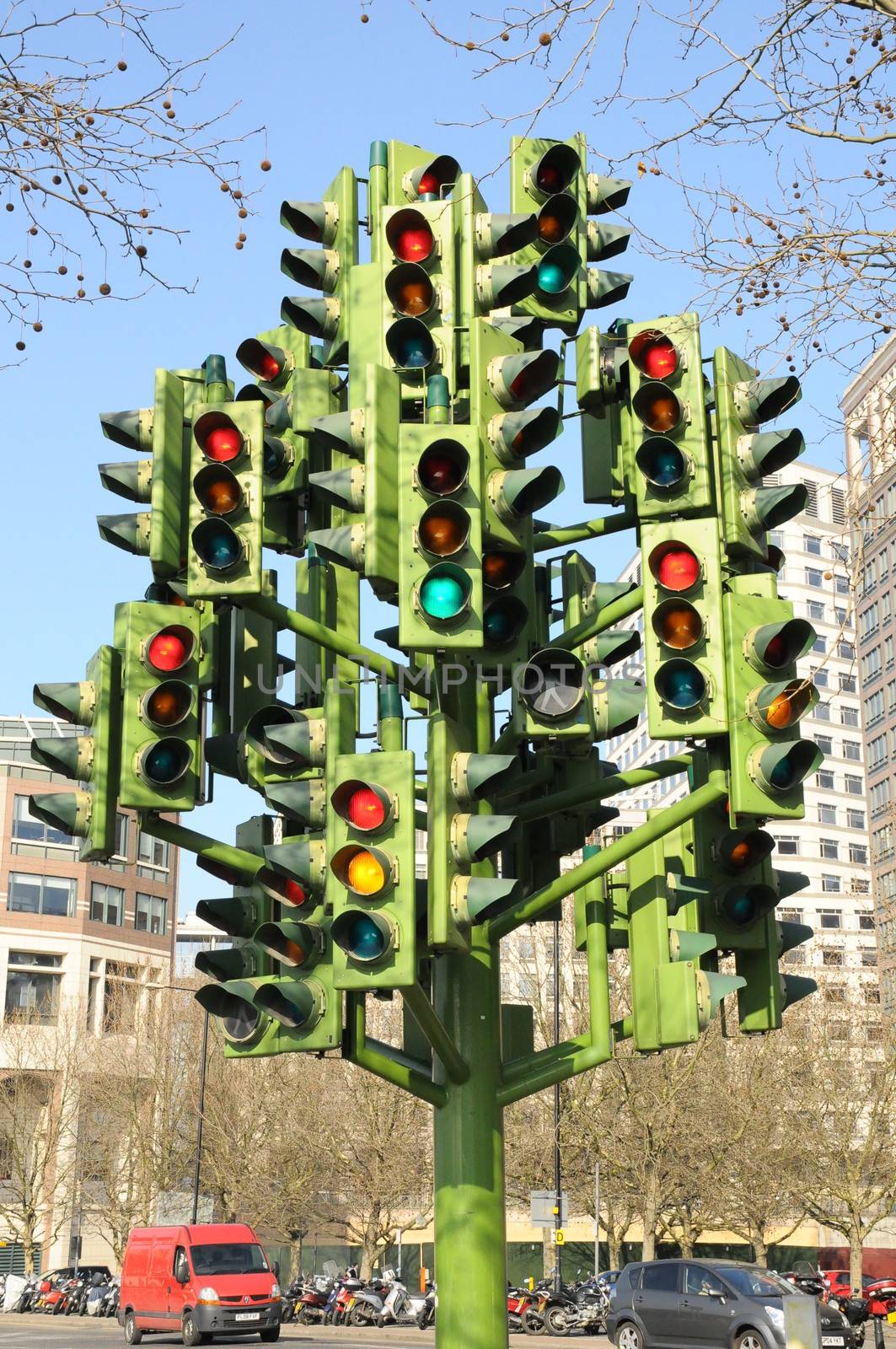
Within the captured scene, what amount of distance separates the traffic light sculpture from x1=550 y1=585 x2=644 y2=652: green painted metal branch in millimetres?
16

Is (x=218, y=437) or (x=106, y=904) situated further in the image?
(x=106, y=904)

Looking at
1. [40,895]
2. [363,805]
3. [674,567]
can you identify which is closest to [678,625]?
[674,567]

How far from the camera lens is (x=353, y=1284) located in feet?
133

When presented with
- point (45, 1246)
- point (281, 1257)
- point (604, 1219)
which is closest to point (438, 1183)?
point (604, 1219)

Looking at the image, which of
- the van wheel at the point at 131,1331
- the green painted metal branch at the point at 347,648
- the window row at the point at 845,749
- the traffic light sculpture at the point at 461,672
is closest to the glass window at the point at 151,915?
the window row at the point at 845,749

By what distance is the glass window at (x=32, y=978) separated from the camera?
73.6 metres

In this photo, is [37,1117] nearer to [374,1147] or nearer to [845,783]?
[374,1147]

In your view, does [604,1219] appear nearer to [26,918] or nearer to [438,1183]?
[26,918]

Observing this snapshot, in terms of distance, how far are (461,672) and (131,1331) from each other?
2601 cm

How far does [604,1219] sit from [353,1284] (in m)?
10.3

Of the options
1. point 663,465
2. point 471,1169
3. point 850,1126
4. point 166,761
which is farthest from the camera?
point 850,1126

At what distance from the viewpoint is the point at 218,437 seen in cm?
757

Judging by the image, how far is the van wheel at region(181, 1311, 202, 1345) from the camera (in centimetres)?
2891

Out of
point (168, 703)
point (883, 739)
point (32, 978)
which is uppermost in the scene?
point (883, 739)
